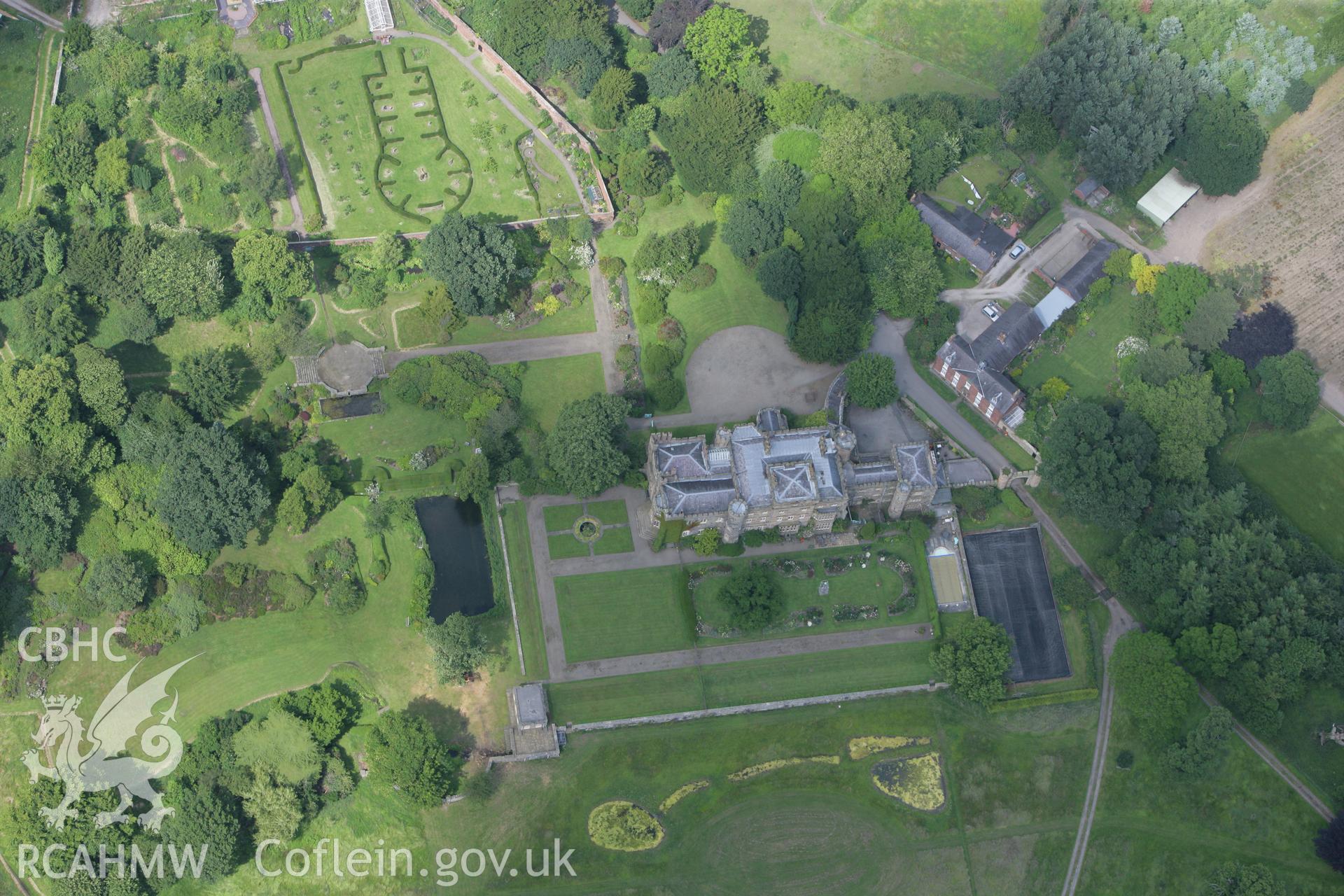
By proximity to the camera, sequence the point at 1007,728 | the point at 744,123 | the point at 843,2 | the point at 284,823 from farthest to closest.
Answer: the point at 843,2 < the point at 744,123 < the point at 1007,728 < the point at 284,823

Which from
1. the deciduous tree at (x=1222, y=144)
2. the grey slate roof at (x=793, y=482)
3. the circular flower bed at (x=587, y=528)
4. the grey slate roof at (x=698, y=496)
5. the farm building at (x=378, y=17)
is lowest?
the circular flower bed at (x=587, y=528)

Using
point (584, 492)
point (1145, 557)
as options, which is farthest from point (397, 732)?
point (1145, 557)

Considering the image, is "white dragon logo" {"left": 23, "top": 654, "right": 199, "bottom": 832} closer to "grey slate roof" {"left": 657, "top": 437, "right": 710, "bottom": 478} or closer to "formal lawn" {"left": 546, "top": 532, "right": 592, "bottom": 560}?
"formal lawn" {"left": 546, "top": 532, "right": 592, "bottom": 560}

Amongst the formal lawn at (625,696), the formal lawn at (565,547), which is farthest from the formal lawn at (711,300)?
the formal lawn at (625,696)

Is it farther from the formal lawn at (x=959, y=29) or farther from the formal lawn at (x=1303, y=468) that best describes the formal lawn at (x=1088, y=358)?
the formal lawn at (x=959, y=29)

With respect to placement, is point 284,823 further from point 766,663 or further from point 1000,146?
point 1000,146

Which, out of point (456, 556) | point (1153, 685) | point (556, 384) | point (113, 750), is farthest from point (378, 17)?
point (1153, 685)
